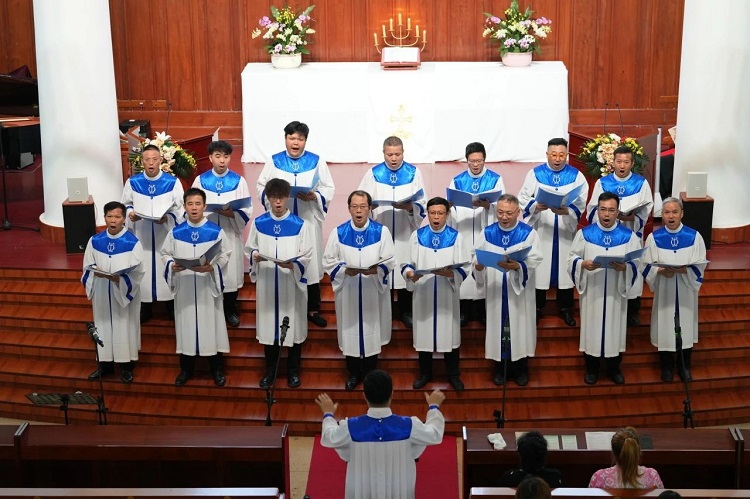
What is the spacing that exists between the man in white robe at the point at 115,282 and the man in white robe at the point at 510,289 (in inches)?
113

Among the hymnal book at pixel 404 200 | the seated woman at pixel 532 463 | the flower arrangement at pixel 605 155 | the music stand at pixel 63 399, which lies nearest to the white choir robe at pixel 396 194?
the hymnal book at pixel 404 200

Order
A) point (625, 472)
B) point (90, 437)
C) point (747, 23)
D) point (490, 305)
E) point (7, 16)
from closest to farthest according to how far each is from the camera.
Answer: point (625, 472)
point (90, 437)
point (490, 305)
point (747, 23)
point (7, 16)

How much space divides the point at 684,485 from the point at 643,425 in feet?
7.33

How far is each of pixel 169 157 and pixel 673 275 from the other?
5042 mm

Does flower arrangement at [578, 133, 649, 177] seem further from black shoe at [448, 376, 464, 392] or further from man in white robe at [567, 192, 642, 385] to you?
black shoe at [448, 376, 464, 392]

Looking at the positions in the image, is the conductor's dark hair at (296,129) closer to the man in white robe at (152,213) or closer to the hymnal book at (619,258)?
the man in white robe at (152,213)

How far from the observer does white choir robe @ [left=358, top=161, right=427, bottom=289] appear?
1044 cm

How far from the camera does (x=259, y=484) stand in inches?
304

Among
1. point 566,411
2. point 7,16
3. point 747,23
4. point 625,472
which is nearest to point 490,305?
point 566,411

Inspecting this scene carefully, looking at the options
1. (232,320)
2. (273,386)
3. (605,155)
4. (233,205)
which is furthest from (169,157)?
(605,155)

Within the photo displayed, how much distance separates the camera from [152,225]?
1044 centimetres

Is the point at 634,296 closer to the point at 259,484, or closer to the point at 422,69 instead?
the point at 259,484

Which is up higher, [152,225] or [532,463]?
[152,225]

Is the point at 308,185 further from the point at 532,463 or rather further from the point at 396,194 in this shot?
the point at 532,463
